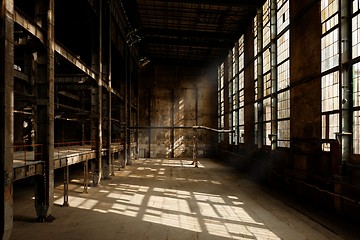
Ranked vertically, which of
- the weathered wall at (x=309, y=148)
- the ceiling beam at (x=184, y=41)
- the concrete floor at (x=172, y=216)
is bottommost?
the concrete floor at (x=172, y=216)

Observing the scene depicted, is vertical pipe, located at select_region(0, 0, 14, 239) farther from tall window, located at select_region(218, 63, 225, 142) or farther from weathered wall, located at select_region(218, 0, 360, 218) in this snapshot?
tall window, located at select_region(218, 63, 225, 142)

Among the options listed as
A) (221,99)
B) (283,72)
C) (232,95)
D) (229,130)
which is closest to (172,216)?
(283,72)

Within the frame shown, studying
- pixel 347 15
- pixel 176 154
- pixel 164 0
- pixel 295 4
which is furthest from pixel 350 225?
pixel 176 154

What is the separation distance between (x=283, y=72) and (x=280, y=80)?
0.59 m

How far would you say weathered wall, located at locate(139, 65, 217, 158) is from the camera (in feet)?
108

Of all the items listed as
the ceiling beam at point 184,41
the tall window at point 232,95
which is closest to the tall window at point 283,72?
the tall window at point 232,95

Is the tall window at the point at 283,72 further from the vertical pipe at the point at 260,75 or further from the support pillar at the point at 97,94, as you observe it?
the support pillar at the point at 97,94

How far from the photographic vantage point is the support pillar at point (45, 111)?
9031 mm

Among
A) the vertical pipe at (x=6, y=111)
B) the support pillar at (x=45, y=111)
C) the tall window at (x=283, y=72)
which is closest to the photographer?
the vertical pipe at (x=6, y=111)

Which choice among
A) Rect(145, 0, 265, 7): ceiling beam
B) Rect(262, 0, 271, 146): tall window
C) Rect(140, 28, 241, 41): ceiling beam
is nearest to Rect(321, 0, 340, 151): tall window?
Rect(262, 0, 271, 146): tall window

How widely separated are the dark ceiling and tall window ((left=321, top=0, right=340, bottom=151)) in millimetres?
8451

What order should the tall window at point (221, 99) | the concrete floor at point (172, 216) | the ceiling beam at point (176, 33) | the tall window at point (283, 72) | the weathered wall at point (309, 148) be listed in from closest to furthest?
1. the concrete floor at point (172, 216)
2. the weathered wall at point (309, 148)
3. the tall window at point (283, 72)
4. the ceiling beam at point (176, 33)
5. the tall window at point (221, 99)

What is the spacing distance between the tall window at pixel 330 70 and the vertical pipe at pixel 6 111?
10.6 meters

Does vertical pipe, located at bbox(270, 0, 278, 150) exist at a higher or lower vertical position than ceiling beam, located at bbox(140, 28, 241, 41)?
lower
